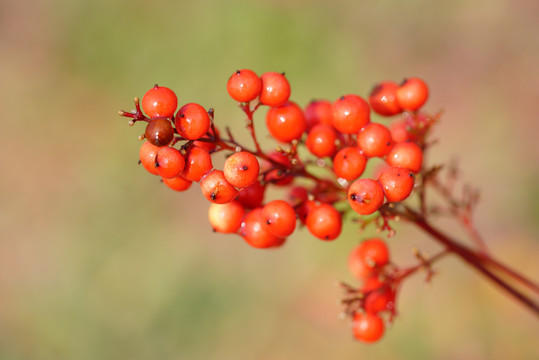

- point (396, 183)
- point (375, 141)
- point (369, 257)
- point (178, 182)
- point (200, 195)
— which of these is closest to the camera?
point (396, 183)

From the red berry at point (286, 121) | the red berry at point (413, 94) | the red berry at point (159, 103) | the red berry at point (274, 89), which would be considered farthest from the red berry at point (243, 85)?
the red berry at point (413, 94)

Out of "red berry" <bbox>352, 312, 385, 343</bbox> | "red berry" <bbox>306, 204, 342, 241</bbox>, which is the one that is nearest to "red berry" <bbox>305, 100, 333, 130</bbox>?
"red berry" <bbox>306, 204, 342, 241</bbox>

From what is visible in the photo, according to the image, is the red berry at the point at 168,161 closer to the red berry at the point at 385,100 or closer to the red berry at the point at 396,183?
the red berry at the point at 396,183

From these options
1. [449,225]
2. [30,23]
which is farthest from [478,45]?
[30,23]

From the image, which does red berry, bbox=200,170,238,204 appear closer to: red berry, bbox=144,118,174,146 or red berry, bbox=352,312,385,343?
red berry, bbox=144,118,174,146

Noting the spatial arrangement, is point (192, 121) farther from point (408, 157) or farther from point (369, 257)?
point (369, 257)

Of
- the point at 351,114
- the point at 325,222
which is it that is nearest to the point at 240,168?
the point at 325,222
